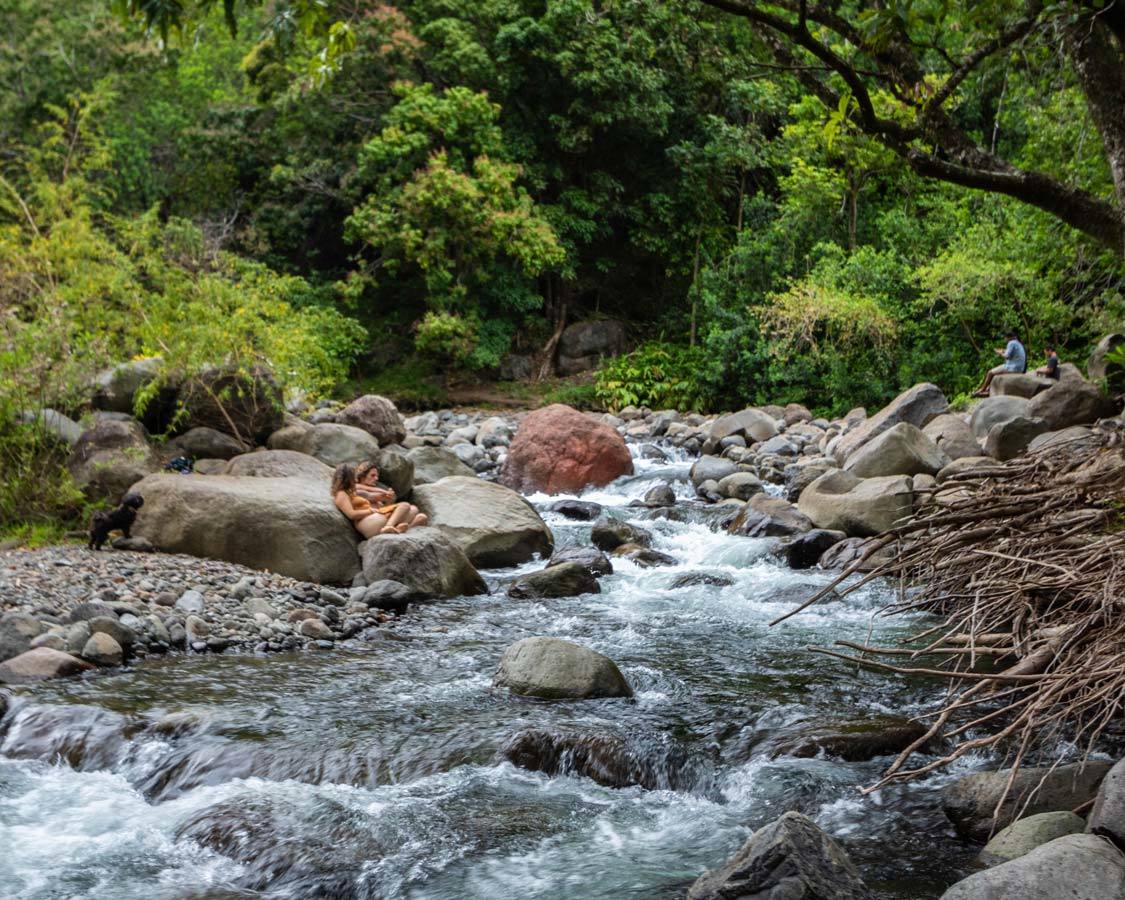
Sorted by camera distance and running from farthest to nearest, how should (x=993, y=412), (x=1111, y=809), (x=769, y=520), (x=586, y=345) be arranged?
(x=586, y=345) → (x=993, y=412) → (x=769, y=520) → (x=1111, y=809)

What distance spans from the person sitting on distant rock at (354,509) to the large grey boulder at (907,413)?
24.5 feet

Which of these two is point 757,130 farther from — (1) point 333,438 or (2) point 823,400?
(1) point 333,438

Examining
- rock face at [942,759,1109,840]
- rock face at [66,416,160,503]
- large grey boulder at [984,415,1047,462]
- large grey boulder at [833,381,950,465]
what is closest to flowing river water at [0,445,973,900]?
rock face at [942,759,1109,840]

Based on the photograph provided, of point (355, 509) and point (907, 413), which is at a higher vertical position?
point (907, 413)

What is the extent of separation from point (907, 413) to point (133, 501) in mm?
10880

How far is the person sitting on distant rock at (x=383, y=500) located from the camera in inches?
412

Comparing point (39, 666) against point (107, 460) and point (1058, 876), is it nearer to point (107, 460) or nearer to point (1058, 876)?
point (107, 460)

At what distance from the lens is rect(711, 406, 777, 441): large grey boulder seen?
18.7 m

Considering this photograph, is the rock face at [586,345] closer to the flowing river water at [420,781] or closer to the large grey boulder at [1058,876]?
the flowing river water at [420,781]

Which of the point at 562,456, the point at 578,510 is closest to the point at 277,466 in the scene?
the point at 578,510

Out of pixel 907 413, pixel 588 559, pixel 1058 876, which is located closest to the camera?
pixel 1058 876

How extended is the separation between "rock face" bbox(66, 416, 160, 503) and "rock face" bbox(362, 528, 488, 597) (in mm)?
2941

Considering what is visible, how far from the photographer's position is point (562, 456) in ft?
51.3

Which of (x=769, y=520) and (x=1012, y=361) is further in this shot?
(x=1012, y=361)
